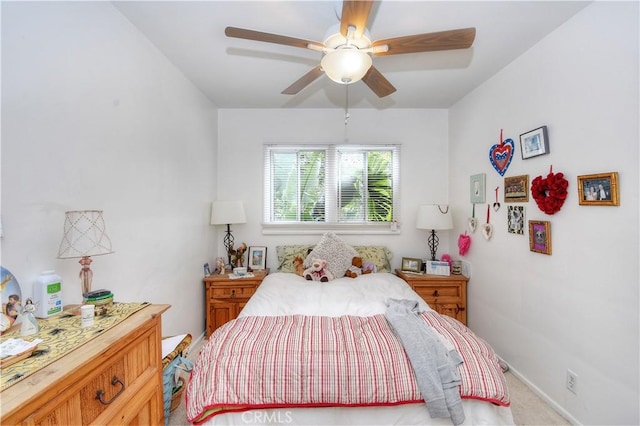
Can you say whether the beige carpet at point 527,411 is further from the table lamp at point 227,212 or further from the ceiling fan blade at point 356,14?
the ceiling fan blade at point 356,14

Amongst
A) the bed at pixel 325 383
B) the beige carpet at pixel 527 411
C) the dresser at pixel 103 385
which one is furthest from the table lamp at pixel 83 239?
the beige carpet at pixel 527 411

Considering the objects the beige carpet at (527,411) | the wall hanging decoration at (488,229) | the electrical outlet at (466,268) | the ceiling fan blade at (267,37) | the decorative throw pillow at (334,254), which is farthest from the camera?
the decorative throw pillow at (334,254)

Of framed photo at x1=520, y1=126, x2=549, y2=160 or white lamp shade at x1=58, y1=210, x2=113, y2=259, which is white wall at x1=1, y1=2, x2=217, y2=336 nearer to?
white lamp shade at x1=58, y1=210, x2=113, y2=259

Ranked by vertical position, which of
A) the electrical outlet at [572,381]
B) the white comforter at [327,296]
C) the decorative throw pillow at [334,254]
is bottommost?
the electrical outlet at [572,381]

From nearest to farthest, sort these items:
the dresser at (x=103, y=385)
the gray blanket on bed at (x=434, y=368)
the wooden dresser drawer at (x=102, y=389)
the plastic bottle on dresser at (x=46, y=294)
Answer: the dresser at (x=103, y=385)
the wooden dresser drawer at (x=102, y=389)
the plastic bottle on dresser at (x=46, y=294)
the gray blanket on bed at (x=434, y=368)

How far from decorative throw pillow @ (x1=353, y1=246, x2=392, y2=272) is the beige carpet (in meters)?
1.52

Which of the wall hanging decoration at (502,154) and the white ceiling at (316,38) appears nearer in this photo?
the white ceiling at (316,38)

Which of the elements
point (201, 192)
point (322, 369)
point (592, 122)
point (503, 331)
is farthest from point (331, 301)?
point (592, 122)

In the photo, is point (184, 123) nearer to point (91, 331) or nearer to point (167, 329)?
point (167, 329)

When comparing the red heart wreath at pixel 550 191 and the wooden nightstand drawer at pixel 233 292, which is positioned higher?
the red heart wreath at pixel 550 191

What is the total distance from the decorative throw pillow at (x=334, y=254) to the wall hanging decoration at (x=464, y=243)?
118 cm

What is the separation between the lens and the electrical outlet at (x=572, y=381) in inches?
67.4

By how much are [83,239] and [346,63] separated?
5.19ft

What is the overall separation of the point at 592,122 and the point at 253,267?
3241mm
